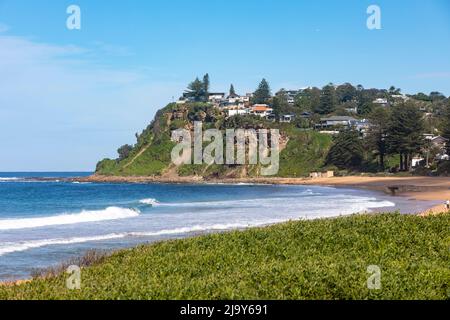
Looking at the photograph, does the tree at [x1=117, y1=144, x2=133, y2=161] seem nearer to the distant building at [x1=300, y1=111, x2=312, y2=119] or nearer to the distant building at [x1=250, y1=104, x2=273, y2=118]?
the distant building at [x1=250, y1=104, x2=273, y2=118]

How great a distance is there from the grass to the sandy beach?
13435 mm

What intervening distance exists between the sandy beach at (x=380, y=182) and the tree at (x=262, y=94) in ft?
191

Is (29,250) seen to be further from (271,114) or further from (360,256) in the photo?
(271,114)

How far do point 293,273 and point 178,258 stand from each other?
441cm

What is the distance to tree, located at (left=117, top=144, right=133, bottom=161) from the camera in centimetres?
16127

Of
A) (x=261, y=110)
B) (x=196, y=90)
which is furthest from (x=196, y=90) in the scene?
(x=261, y=110)

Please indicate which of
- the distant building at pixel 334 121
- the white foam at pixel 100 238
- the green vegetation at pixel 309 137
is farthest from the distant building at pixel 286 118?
the white foam at pixel 100 238

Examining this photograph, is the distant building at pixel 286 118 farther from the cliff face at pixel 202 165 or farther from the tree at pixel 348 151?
the tree at pixel 348 151

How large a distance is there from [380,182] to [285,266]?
72.7 meters

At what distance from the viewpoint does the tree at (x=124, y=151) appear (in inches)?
6349

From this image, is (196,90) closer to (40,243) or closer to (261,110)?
(261,110)

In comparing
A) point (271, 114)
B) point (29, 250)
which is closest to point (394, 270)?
point (29, 250)

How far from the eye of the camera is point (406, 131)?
9250 cm

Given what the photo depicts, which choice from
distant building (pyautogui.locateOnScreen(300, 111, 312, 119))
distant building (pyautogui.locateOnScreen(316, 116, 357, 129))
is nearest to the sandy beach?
distant building (pyautogui.locateOnScreen(316, 116, 357, 129))
